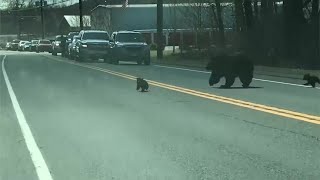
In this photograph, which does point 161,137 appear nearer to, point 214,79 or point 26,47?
point 214,79

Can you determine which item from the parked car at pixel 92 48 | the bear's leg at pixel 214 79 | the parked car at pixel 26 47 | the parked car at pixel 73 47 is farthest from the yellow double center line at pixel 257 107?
the parked car at pixel 26 47

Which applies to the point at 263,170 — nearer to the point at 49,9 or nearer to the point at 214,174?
the point at 214,174

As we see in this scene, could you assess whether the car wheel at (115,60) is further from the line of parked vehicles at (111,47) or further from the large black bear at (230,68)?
the large black bear at (230,68)

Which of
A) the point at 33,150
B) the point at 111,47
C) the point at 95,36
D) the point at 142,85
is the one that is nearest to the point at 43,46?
the point at 95,36

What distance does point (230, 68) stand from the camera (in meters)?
18.7

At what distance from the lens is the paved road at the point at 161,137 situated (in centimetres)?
755

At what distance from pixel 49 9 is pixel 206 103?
429 ft

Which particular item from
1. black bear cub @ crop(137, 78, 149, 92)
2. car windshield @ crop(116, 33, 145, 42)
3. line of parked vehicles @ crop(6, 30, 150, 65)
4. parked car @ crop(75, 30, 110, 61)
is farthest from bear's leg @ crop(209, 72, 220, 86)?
parked car @ crop(75, 30, 110, 61)

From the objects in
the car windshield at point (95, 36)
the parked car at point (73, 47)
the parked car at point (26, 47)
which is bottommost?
the parked car at point (26, 47)

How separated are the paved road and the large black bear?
1320 millimetres

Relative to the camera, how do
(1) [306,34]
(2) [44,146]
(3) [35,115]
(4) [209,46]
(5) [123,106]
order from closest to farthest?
(2) [44,146] → (3) [35,115] → (5) [123,106] → (1) [306,34] → (4) [209,46]

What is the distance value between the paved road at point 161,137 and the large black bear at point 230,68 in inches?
52.0

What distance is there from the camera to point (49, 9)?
465 feet

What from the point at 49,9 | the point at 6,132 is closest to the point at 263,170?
the point at 6,132
